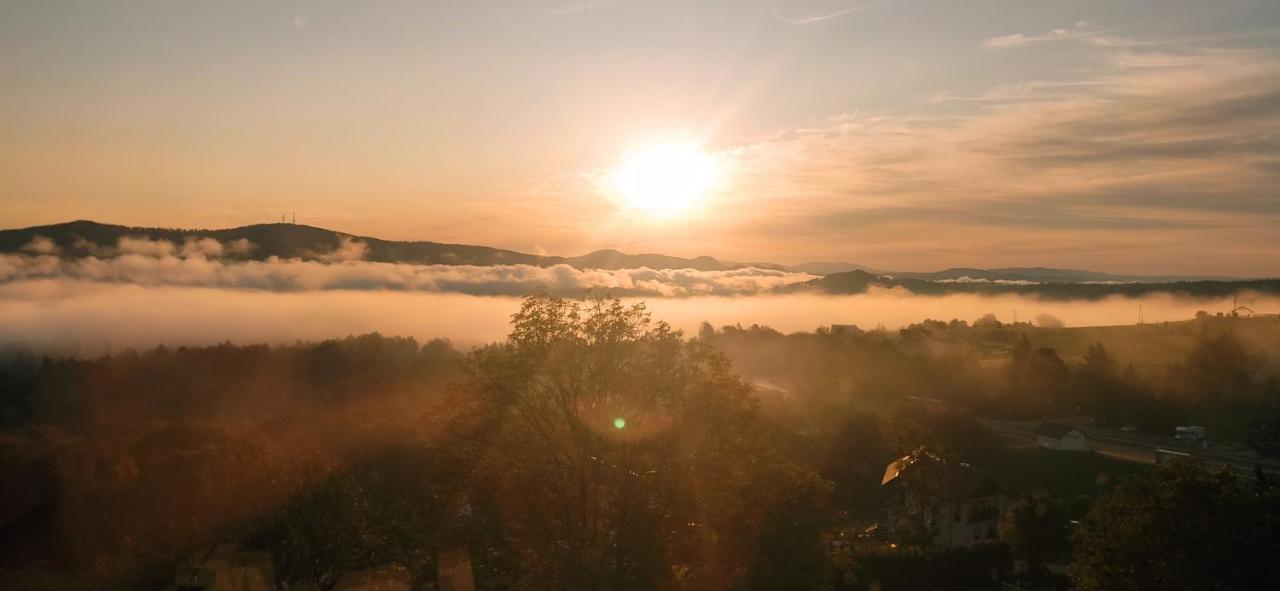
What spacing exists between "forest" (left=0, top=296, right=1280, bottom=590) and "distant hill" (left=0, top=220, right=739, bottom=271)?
53.1 meters

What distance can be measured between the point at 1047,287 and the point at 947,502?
114m

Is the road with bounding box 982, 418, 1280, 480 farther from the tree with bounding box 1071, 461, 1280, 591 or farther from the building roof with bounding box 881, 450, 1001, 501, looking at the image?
the tree with bounding box 1071, 461, 1280, 591

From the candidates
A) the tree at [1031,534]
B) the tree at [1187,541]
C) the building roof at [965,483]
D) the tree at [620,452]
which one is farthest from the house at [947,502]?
the tree at [620,452]

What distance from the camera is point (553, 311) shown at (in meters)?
14.5

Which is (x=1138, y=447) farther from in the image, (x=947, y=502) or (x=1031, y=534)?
(x=1031, y=534)

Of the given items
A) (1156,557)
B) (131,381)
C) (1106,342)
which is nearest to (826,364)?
(1106,342)

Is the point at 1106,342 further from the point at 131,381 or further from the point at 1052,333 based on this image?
the point at 131,381

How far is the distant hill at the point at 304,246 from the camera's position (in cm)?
9144

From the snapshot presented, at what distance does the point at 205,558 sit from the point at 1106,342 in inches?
3144

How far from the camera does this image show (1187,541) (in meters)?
16.1

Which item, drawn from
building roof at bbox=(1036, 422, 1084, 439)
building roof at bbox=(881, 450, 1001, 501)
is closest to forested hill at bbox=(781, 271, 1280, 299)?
building roof at bbox=(1036, 422, 1084, 439)

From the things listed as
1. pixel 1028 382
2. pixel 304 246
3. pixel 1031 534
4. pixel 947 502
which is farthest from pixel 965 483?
pixel 304 246

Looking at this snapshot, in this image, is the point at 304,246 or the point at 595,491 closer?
the point at 595,491

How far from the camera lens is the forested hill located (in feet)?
340
